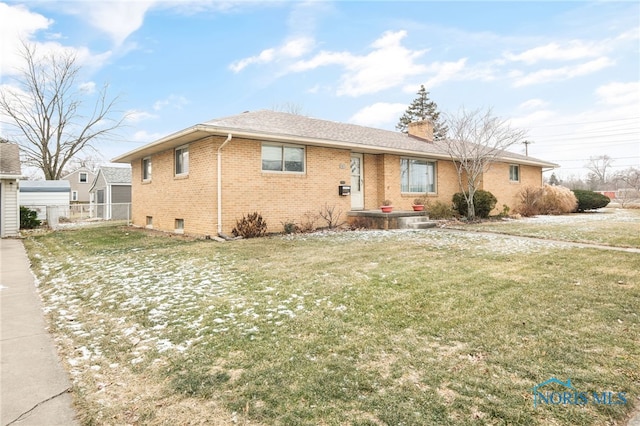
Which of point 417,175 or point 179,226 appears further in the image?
point 417,175

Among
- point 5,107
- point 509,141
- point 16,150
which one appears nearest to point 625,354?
point 509,141

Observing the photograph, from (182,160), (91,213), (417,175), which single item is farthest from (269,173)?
(91,213)

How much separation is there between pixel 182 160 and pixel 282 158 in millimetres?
3676

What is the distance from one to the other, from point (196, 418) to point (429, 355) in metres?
1.78

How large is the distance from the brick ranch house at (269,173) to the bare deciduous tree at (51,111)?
16245 millimetres

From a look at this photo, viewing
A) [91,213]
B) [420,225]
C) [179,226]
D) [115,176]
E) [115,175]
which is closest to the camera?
[420,225]

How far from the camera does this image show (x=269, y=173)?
35.9ft

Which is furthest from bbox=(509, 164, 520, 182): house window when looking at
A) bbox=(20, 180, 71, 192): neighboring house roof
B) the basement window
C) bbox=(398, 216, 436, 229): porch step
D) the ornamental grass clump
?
bbox=(20, 180, 71, 192): neighboring house roof

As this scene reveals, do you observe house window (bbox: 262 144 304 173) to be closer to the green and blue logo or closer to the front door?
the front door

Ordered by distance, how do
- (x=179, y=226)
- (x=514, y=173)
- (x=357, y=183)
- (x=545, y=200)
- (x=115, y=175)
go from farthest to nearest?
(x=115, y=175) → (x=514, y=173) → (x=545, y=200) → (x=357, y=183) → (x=179, y=226)

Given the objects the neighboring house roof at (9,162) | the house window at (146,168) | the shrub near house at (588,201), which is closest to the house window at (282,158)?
the house window at (146,168)

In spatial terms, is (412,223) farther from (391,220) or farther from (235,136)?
(235,136)

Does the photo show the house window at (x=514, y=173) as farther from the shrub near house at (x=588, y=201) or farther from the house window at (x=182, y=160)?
the house window at (x=182, y=160)

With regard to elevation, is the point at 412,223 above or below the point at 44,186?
below
